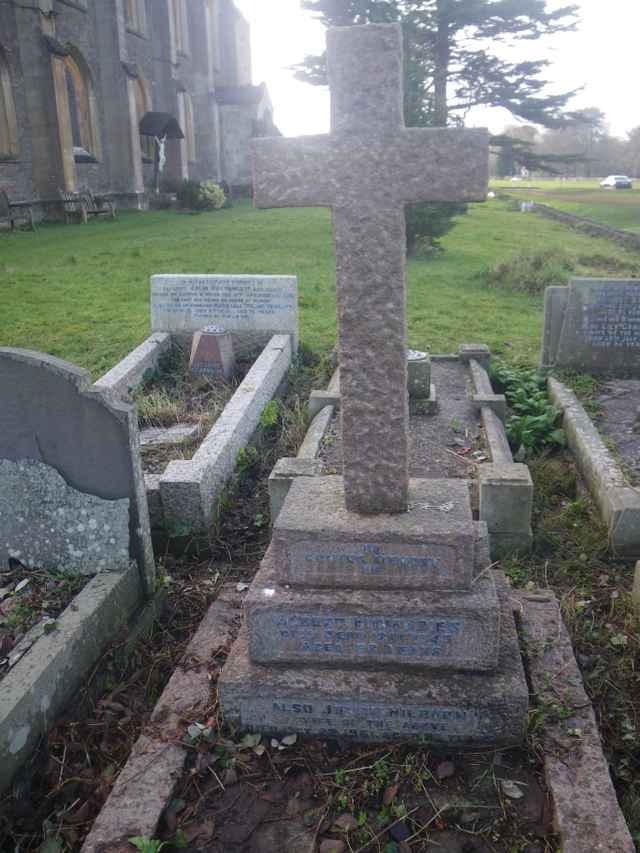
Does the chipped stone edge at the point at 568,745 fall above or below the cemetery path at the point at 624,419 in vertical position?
below

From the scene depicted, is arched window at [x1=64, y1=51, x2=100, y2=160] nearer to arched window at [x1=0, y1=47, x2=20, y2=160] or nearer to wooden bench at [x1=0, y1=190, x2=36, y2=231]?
arched window at [x1=0, y1=47, x2=20, y2=160]

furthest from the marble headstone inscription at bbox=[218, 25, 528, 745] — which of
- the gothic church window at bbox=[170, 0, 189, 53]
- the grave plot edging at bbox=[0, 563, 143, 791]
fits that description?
the gothic church window at bbox=[170, 0, 189, 53]

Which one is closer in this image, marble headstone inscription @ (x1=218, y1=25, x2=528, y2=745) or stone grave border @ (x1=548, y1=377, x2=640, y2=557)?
marble headstone inscription @ (x1=218, y1=25, x2=528, y2=745)

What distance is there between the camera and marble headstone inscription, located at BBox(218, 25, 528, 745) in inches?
102

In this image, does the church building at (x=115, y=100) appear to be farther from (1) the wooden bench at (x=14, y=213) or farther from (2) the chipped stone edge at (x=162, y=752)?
(2) the chipped stone edge at (x=162, y=752)

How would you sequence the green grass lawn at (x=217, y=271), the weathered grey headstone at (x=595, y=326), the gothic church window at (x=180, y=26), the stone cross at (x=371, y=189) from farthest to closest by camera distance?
the gothic church window at (x=180, y=26), the green grass lawn at (x=217, y=271), the weathered grey headstone at (x=595, y=326), the stone cross at (x=371, y=189)

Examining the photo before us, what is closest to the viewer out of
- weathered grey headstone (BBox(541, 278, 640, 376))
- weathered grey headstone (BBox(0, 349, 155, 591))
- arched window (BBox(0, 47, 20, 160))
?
weathered grey headstone (BBox(0, 349, 155, 591))

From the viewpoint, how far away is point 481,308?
1080 cm

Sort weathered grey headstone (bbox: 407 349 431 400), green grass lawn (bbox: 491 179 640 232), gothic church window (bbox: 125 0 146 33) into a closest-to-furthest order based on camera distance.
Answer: weathered grey headstone (bbox: 407 349 431 400) < green grass lawn (bbox: 491 179 640 232) < gothic church window (bbox: 125 0 146 33)

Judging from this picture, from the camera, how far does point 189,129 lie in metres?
31.4

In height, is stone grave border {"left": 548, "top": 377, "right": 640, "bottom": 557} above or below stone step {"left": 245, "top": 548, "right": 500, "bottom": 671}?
below

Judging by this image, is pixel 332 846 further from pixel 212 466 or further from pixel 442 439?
pixel 442 439

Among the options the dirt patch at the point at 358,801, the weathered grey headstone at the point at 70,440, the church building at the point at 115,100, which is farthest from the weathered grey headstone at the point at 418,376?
the church building at the point at 115,100

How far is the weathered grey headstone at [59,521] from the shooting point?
3549mm
